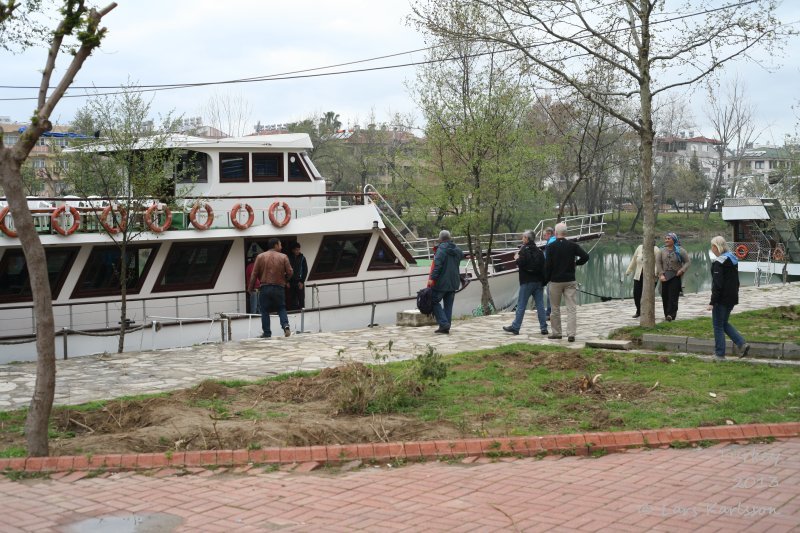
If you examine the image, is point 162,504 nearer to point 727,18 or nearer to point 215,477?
point 215,477

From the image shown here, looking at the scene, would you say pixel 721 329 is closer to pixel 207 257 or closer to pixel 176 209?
pixel 176 209

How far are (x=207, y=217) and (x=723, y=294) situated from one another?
11.8 m

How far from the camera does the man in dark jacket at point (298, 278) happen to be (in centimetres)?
1883

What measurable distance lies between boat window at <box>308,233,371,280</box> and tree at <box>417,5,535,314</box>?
122 inches

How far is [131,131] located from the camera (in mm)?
16438

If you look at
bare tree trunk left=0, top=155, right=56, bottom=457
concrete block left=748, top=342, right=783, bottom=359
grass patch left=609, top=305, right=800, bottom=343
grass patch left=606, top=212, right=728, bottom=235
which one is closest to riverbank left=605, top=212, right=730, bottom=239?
grass patch left=606, top=212, right=728, bottom=235

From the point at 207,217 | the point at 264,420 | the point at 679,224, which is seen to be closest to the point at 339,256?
the point at 207,217

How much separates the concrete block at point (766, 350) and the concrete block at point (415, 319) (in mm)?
6410

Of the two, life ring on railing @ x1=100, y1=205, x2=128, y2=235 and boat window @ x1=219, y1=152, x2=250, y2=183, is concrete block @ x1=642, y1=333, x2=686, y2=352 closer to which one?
life ring on railing @ x1=100, y1=205, x2=128, y2=235

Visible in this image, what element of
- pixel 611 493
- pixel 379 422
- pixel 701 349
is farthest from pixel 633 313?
pixel 611 493

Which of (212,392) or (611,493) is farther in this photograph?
(212,392)

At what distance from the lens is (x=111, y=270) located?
18266 millimetres

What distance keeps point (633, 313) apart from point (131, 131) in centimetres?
1048

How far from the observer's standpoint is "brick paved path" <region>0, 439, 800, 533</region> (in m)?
5.20
